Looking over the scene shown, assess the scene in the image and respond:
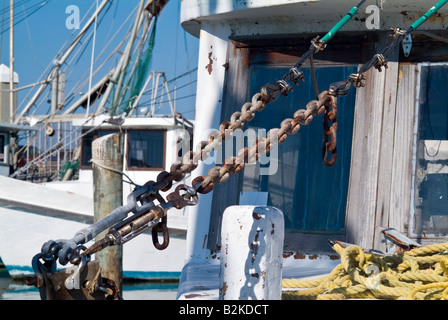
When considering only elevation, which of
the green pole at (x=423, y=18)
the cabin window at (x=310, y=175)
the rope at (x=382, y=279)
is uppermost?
the green pole at (x=423, y=18)

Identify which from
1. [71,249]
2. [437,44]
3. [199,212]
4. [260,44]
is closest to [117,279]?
[199,212]

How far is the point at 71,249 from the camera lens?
6.68 feet

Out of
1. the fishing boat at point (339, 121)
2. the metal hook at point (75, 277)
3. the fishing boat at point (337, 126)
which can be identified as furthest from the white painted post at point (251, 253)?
the fishing boat at point (339, 121)

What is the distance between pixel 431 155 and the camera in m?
3.63

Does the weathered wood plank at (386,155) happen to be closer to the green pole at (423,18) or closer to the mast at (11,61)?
the green pole at (423,18)

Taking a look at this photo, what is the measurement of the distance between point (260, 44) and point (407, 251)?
160cm

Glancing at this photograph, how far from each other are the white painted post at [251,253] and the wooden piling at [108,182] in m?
4.68

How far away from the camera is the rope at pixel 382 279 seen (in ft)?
8.32

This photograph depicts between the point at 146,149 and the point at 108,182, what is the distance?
657cm

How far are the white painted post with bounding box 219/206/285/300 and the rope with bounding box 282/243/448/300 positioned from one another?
520mm

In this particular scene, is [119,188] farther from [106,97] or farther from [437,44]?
[106,97]

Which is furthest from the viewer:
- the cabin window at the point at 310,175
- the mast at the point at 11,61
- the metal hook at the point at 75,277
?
the mast at the point at 11,61

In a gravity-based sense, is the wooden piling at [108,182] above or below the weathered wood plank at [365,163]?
below

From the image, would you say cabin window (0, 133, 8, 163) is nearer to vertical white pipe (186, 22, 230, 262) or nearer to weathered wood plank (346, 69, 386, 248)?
vertical white pipe (186, 22, 230, 262)
